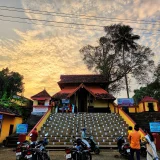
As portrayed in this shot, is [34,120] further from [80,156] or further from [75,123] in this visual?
[80,156]

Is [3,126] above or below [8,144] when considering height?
above

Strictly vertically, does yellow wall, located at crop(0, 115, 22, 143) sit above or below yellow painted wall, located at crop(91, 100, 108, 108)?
below

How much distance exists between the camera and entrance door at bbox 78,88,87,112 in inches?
835

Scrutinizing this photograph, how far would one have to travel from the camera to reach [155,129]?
9867 mm

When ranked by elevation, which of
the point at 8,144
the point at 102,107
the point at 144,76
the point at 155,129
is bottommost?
the point at 8,144

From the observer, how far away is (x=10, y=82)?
34.6m

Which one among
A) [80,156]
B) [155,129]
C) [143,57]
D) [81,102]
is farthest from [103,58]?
[80,156]

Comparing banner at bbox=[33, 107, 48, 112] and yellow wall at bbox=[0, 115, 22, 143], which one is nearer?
yellow wall at bbox=[0, 115, 22, 143]

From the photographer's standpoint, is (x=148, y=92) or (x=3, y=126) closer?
(x=3, y=126)

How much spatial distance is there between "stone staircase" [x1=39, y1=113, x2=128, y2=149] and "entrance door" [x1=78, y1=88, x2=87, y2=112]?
542cm

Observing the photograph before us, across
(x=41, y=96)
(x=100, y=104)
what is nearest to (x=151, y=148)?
(x=100, y=104)

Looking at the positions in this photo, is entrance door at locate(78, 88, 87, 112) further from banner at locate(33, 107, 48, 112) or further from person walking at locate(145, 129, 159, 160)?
person walking at locate(145, 129, 159, 160)

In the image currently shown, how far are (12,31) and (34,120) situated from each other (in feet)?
28.5

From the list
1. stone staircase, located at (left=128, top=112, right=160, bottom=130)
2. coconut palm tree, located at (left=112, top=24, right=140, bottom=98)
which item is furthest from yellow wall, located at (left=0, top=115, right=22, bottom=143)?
coconut palm tree, located at (left=112, top=24, right=140, bottom=98)
